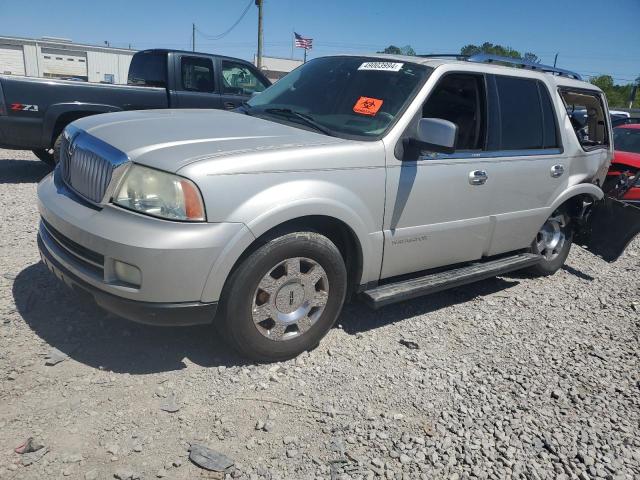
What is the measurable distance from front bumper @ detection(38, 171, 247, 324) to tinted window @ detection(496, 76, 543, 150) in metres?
2.57

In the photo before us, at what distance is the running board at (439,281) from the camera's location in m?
3.46

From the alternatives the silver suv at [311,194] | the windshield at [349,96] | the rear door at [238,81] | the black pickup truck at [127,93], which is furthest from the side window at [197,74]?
the windshield at [349,96]

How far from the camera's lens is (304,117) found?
3.66 metres

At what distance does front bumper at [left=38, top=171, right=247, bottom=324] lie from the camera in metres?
2.59

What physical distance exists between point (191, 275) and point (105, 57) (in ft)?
163

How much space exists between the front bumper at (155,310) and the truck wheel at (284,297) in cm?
16

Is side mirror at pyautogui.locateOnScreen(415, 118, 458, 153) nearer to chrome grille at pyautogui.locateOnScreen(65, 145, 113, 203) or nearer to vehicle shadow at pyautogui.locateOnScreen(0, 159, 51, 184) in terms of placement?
chrome grille at pyautogui.locateOnScreen(65, 145, 113, 203)

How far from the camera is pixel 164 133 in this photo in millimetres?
3057

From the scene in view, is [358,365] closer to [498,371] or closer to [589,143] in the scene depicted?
[498,371]

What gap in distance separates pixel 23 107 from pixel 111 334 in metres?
4.99

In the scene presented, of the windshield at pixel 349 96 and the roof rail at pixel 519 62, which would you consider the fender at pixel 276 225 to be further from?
the roof rail at pixel 519 62

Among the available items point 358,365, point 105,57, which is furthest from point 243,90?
point 105,57

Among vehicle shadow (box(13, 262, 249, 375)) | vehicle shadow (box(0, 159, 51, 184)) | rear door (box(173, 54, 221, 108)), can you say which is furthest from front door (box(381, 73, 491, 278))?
vehicle shadow (box(0, 159, 51, 184))

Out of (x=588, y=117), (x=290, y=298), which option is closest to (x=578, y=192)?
(x=588, y=117)
